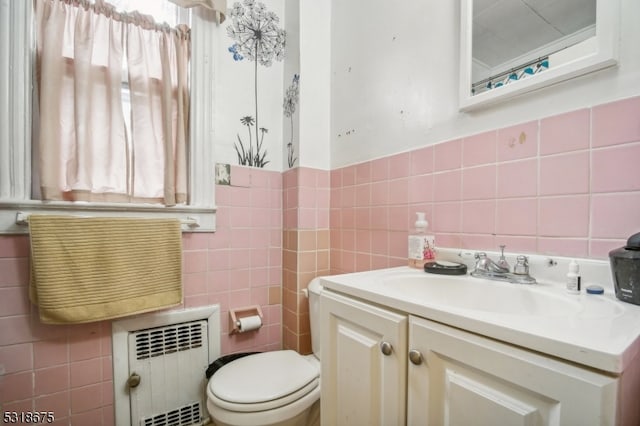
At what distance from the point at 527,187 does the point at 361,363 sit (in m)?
0.67

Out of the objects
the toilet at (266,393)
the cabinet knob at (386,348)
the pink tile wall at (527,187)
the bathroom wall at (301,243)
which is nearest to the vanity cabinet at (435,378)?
the cabinet knob at (386,348)

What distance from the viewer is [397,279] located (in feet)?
2.68

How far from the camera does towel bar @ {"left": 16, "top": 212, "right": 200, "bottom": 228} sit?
94cm

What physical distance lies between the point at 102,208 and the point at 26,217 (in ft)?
0.71

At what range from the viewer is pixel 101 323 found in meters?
1.08

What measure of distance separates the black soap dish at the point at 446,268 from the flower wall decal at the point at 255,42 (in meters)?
1.05

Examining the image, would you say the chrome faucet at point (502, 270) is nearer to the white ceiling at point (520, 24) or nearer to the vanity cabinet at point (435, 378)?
the vanity cabinet at point (435, 378)

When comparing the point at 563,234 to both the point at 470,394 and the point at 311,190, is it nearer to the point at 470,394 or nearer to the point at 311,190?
the point at 470,394

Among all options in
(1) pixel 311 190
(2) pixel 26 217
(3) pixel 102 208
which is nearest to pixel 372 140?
(1) pixel 311 190

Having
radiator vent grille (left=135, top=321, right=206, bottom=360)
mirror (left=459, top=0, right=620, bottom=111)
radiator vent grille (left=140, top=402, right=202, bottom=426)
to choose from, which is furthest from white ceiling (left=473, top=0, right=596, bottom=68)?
radiator vent grille (left=140, top=402, right=202, bottom=426)

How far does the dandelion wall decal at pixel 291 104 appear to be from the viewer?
1441 millimetres

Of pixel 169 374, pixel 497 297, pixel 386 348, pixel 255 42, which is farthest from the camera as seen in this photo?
pixel 255 42

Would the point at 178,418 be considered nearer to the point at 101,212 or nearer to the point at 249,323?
the point at 249,323

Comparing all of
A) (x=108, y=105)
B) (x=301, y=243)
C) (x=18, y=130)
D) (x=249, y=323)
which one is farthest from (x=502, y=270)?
(x=18, y=130)
